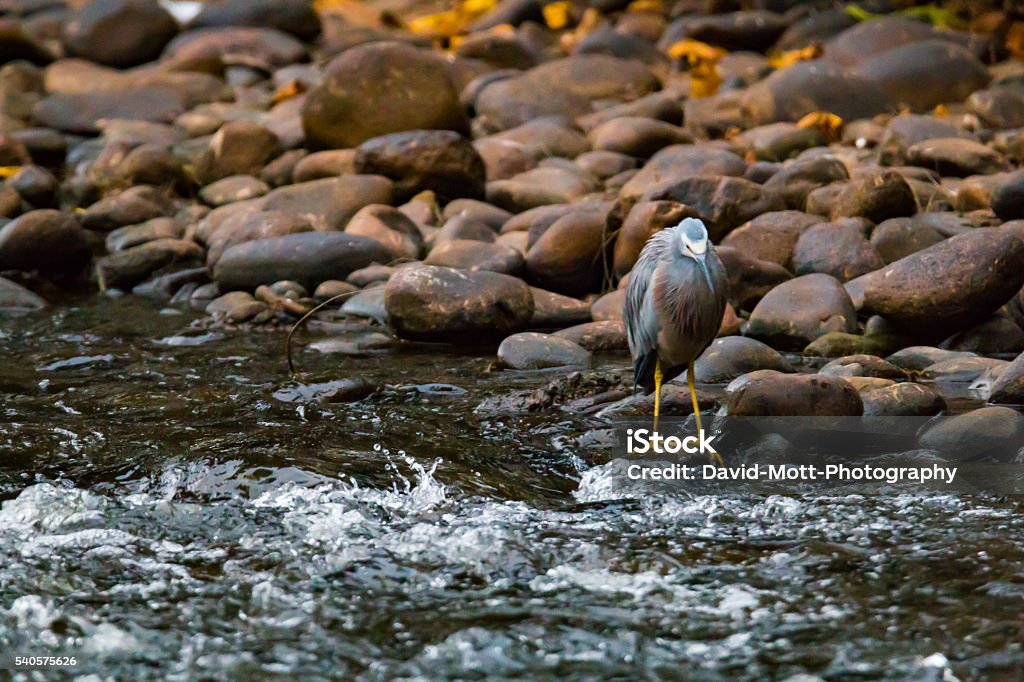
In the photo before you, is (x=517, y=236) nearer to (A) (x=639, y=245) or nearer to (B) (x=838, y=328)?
(A) (x=639, y=245)

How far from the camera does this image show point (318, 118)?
998 cm

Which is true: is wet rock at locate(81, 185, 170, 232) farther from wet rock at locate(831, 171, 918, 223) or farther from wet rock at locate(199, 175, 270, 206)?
wet rock at locate(831, 171, 918, 223)

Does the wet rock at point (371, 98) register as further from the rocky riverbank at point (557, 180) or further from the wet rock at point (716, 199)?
the wet rock at point (716, 199)

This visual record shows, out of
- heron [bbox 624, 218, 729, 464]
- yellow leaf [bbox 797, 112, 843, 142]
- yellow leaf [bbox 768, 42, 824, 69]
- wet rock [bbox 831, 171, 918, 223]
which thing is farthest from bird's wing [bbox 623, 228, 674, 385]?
yellow leaf [bbox 768, 42, 824, 69]

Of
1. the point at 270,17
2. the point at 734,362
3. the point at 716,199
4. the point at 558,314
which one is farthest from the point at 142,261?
the point at 270,17

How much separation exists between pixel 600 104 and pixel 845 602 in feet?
28.0

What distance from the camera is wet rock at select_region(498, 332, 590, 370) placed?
6172mm

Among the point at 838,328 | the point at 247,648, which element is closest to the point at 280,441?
the point at 247,648

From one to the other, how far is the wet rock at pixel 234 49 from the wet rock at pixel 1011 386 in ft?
33.2

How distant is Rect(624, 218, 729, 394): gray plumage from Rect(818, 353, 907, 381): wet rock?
904 mm

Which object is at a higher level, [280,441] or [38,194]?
[280,441]

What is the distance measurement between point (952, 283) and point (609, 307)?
5.79ft

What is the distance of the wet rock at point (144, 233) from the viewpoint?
898 centimetres

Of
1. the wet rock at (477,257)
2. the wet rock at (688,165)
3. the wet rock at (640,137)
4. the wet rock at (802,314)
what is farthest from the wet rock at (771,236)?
the wet rock at (640,137)
